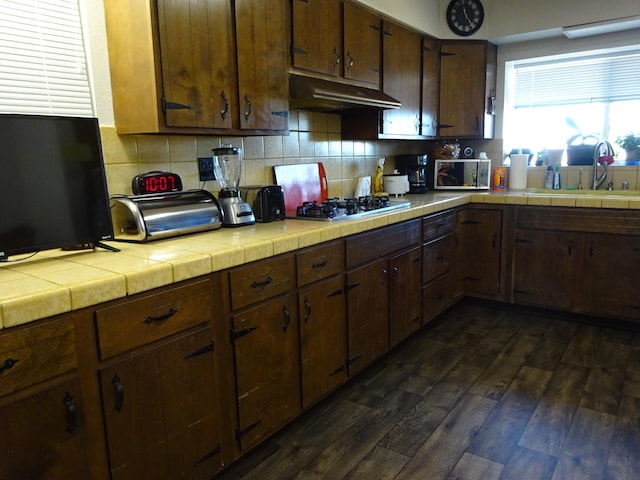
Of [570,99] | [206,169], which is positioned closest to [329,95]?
[206,169]

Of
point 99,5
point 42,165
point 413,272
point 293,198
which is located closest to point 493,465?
point 413,272

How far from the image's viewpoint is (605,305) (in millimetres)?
3215

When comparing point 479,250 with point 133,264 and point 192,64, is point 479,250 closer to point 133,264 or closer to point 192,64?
point 192,64

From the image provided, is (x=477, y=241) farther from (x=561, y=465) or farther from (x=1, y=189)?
(x=1, y=189)

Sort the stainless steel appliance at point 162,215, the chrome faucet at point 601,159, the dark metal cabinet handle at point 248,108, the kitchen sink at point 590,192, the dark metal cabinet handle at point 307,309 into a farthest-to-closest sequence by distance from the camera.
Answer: the chrome faucet at point 601,159, the kitchen sink at point 590,192, the dark metal cabinet handle at point 248,108, the dark metal cabinet handle at point 307,309, the stainless steel appliance at point 162,215

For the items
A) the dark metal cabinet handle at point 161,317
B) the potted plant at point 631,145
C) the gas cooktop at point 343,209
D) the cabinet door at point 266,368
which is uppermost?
the potted plant at point 631,145

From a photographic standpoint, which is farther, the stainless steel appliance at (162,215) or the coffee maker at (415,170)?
the coffee maker at (415,170)

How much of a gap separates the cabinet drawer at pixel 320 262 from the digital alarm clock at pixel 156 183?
67 centimetres

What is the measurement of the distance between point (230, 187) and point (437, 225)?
4.89 feet

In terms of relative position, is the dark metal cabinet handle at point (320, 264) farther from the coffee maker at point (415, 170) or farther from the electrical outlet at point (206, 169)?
the coffee maker at point (415, 170)

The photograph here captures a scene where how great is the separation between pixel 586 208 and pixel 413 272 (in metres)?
1.30

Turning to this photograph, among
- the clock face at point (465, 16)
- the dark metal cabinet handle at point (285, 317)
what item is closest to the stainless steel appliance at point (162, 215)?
the dark metal cabinet handle at point (285, 317)

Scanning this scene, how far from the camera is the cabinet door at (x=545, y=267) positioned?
3299 millimetres

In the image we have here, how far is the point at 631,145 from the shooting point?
3.59 metres
